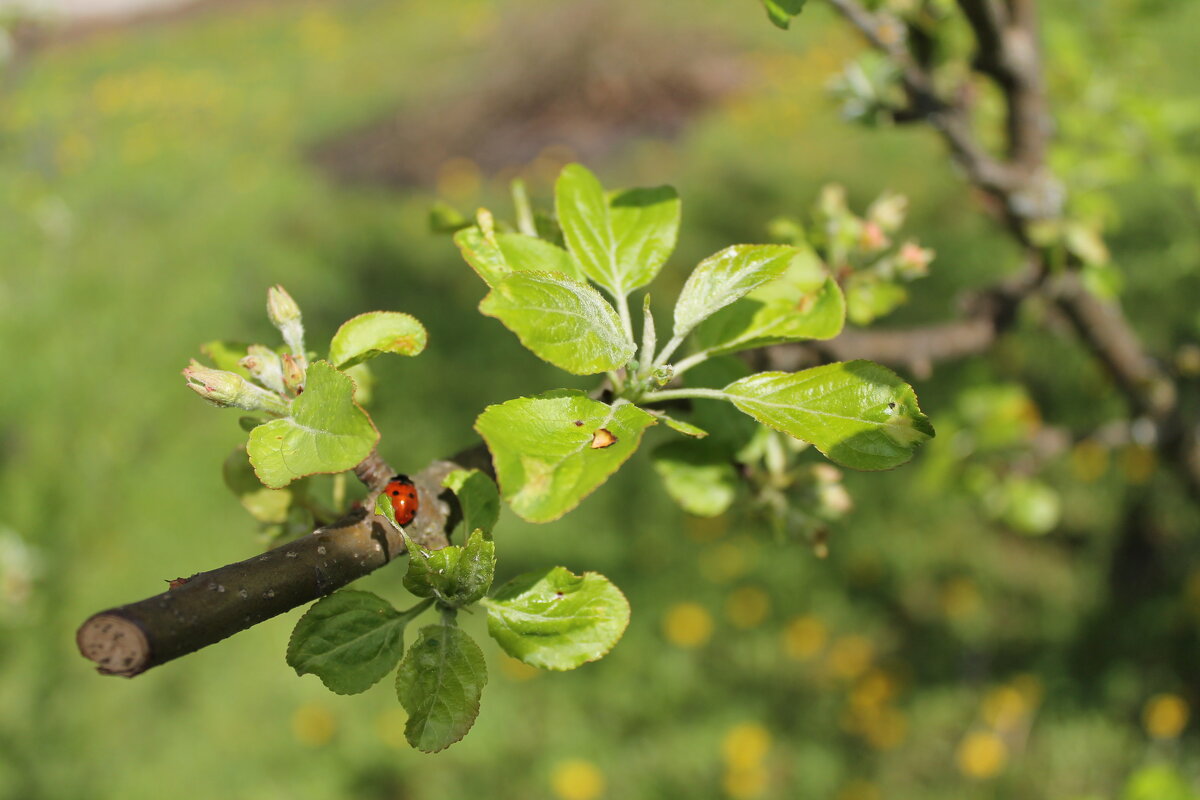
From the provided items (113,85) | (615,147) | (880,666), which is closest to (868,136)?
(615,147)

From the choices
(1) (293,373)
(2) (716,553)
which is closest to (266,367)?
(1) (293,373)

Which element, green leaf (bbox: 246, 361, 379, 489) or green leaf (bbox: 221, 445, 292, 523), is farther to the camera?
green leaf (bbox: 221, 445, 292, 523)

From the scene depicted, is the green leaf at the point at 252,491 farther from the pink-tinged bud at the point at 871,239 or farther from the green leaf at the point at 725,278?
the pink-tinged bud at the point at 871,239

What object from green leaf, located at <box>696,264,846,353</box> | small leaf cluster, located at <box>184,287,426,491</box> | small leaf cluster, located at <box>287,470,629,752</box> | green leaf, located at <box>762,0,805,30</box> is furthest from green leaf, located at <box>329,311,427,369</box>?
green leaf, located at <box>762,0,805,30</box>

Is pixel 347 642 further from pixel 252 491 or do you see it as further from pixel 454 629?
pixel 252 491

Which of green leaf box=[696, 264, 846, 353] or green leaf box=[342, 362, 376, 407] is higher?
green leaf box=[696, 264, 846, 353]

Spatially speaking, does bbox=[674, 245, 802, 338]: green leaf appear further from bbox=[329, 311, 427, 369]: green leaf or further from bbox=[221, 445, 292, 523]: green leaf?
bbox=[221, 445, 292, 523]: green leaf

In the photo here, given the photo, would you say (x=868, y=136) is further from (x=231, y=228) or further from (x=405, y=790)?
(x=405, y=790)
